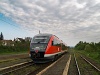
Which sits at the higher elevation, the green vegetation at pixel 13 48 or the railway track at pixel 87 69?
the green vegetation at pixel 13 48

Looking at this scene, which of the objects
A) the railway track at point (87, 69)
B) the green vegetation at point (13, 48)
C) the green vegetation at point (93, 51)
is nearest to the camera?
the railway track at point (87, 69)

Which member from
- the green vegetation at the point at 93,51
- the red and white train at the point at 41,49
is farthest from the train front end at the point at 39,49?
the green vegetation at the point at 93,51

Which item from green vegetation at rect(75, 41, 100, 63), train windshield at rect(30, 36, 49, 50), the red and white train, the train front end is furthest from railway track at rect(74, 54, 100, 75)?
green vegetation at rect(75, 41, 100, 63)

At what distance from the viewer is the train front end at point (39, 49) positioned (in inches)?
687

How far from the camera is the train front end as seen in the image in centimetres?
1744

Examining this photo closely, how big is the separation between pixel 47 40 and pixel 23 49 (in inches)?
1520

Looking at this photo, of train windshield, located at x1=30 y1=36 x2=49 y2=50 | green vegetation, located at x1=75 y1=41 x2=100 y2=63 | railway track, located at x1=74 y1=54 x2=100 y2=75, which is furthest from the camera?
green vegetation, located at x1=75 y1=41 x2=100 y2=63

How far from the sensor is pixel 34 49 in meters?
17.8

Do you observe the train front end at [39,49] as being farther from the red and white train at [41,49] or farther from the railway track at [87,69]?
the railway track at [87,69]

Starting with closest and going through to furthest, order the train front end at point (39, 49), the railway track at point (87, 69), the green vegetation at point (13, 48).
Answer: the railway track at point (87, 69), the train front end at point (39, 49), the green vegetation at point (13, 48)

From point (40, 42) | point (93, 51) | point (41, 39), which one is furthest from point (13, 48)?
point (40, 42)

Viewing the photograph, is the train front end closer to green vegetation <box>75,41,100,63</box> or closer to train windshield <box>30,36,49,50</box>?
train windshield <box>30,36,49,50</box>

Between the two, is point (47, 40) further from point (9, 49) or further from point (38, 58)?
point (9, 49)

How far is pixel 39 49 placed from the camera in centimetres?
1773
